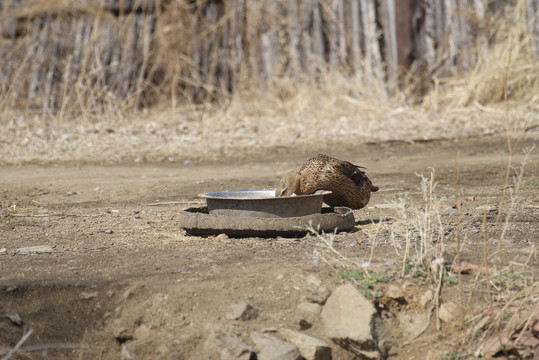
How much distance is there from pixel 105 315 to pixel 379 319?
1.23 meters

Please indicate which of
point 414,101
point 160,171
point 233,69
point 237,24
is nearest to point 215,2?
A: point 237,24

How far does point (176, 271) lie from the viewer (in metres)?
2.93

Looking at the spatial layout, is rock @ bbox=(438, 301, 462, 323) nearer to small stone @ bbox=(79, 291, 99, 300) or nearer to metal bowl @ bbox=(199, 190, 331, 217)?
metal bowl @ bbox=(199, 190, 331, 217)

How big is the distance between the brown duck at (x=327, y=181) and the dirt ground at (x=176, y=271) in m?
0.24

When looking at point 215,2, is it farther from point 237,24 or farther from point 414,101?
point 414,101

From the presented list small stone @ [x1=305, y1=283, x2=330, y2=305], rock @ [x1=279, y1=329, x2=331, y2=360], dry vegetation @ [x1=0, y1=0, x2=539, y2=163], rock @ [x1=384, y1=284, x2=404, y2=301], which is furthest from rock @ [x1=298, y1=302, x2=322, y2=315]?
dry vegetation @ [x1=0, y1=0, x2=539, y2=163]

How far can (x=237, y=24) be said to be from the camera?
396 inches

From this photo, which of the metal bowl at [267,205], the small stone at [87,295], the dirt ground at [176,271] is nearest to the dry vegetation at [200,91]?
the dirt ground at [176,271]

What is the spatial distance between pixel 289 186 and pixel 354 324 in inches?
51.0

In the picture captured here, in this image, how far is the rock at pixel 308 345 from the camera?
8.04 ft

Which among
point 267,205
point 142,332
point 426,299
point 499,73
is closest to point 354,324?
point 426,299

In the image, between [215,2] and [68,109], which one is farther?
[215,2]

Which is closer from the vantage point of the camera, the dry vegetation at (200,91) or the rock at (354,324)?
the rock at (354,324)

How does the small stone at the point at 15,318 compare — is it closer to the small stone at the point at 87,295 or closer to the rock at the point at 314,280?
the small stone at the point at 87,295
